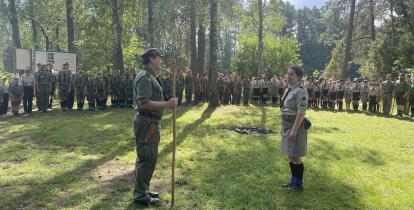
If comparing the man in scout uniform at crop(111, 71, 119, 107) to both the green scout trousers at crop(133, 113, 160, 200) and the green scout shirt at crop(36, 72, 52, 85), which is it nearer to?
the green scout shirt at crop(36, 72, 52, 85)

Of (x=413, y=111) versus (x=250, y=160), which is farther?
(x=413, y=111)

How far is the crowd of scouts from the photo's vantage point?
16.8 meters

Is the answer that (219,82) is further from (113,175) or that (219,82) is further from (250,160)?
(113,175)

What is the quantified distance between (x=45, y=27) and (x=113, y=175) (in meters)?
38.4

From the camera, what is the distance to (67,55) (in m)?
21.8

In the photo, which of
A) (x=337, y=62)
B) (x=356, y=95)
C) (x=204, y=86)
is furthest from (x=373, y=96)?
(x=337, y=62)

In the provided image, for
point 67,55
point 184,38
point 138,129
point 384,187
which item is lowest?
point 384,187

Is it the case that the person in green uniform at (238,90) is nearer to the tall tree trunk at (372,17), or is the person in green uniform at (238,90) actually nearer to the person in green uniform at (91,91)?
the person in green uniform at (91,91)

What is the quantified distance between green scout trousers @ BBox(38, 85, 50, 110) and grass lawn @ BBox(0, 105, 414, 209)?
10.3 feet

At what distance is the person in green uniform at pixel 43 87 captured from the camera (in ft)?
54.3

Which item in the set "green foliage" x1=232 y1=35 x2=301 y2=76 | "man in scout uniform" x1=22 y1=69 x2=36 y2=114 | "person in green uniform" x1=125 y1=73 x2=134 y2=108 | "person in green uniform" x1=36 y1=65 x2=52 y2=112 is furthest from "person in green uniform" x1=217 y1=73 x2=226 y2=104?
"green foliage" x1=232 y1=35 x2=301 y2=76

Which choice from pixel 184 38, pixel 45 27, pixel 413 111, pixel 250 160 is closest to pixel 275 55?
pixel 184 38

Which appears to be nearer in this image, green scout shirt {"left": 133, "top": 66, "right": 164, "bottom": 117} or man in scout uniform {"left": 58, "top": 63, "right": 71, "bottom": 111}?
green scout shirt {"left": 133, "top": 66, "right": 164, "bottom": 117}

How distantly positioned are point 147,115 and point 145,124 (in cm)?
13
